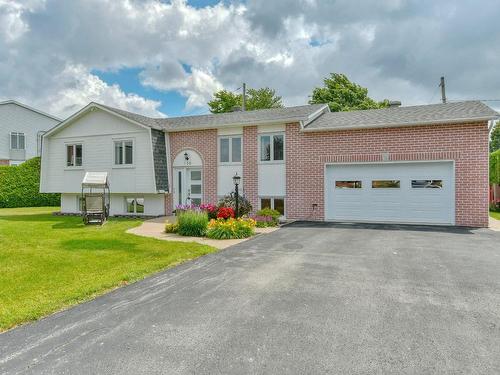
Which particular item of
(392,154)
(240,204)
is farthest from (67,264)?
(392,154)

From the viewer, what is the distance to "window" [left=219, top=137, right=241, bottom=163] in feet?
50.8

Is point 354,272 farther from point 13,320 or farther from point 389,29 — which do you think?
point 389,29

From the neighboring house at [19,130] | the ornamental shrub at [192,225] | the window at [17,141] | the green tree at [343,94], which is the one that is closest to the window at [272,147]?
the ornamental shrub at [192,225]

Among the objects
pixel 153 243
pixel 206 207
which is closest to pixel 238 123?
pixel 206 207

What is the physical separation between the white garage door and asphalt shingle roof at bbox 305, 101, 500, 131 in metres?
1.55

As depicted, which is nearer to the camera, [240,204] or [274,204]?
[240,204]

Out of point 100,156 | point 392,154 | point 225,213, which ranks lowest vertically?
point 225,213

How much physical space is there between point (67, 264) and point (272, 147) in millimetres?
9769

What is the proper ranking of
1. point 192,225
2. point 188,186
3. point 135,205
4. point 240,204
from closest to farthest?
point 192,225 → point 240,204 → point 188,186 → point 135,205

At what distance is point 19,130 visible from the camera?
31.8 m

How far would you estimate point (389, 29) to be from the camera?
53.3 feet

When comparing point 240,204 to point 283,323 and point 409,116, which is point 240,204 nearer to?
point 409,116

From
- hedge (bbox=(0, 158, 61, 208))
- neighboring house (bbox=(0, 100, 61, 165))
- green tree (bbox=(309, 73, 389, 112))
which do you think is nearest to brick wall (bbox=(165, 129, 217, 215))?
hedge (bbox=(0, 158, 61, 208))

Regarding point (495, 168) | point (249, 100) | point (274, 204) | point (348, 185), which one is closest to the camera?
point (348, 185)
